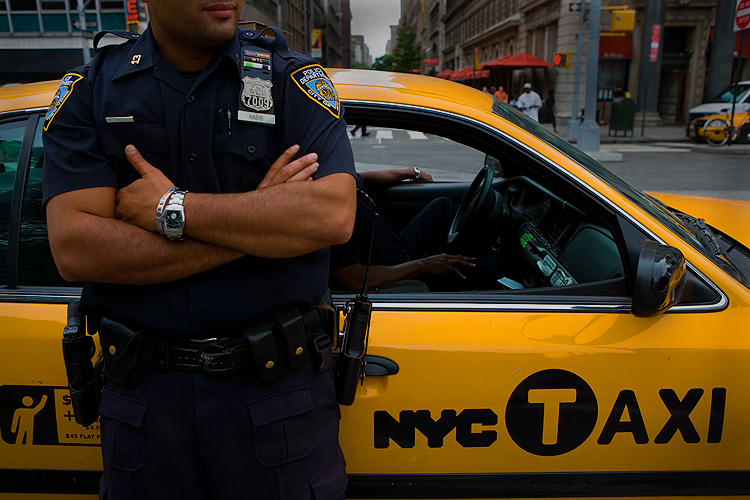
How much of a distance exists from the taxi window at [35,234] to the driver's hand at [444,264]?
4.52ft

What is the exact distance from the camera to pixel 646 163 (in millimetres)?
12492

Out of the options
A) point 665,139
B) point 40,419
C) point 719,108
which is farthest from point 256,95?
point 665,139

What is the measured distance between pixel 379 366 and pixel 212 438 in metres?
0.49

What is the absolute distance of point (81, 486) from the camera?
168 centimetres

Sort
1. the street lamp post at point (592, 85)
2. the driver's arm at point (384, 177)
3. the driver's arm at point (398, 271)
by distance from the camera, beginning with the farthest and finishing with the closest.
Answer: the street lamp post at point (592, 85) < the driver's arm at point (384, 177) < the driver's arm at point (398, 271)

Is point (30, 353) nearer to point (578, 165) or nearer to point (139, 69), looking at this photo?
point (139, 69)

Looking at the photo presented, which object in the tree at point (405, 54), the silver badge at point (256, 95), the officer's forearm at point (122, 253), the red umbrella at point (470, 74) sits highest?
the tree at point (405, 54)

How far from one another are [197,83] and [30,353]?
897mm

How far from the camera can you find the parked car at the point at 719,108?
16031 millimetres

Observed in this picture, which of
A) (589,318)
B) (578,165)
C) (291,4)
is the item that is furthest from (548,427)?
(291,4)

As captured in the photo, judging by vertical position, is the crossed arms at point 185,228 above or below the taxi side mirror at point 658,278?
above

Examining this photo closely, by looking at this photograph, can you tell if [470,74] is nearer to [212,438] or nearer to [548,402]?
[548,402]

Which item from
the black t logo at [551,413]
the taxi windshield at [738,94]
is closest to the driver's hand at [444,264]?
the black t logo at [551,413]

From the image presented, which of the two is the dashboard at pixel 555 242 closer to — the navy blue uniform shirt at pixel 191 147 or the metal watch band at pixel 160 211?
the navy blue uniform shirt at pixel 191 147
